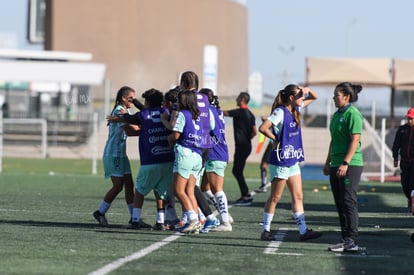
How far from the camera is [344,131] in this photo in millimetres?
12680

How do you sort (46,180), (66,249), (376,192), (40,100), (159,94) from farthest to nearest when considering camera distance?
(40,100)
(46,180)
(376,192)
(159,94)
(66,249)

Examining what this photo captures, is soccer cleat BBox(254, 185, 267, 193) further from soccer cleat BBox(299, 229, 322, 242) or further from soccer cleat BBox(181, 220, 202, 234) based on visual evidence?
soccer cleat BBox(299, 229, 322, 242)

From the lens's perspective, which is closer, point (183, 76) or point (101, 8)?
point (183, 76)

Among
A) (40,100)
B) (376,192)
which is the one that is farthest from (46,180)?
(40,100)

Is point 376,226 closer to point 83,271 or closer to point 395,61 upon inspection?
point 83,271

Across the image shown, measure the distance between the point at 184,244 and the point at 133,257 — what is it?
5.04 feet

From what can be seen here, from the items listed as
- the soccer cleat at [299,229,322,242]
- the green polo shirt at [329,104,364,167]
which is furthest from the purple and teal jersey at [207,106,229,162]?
the green polo shirt at [329,104,364,167]

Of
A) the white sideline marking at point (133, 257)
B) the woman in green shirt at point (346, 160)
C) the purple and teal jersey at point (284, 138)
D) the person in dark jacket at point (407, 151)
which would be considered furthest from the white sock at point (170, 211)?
the person in dark jacket at point (407, 151)

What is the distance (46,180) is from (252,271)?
18.0m

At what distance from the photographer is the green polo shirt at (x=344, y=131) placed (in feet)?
41.2

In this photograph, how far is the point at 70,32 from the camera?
97938 mm

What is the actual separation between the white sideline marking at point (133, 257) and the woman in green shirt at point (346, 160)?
1898 mm

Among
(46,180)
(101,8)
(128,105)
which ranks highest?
(101,8)

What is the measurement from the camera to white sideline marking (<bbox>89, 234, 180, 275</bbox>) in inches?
408
